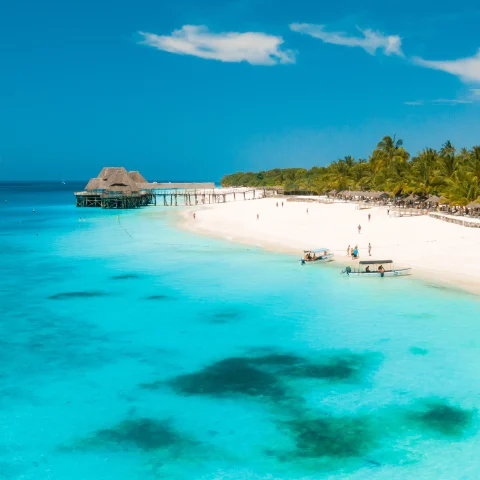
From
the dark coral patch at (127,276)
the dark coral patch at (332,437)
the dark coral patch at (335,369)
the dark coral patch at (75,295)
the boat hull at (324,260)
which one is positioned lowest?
the dark coral patch at (332,437)

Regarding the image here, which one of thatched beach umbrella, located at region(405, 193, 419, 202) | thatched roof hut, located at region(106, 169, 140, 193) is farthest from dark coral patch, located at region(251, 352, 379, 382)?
thatched roof hut, located at region(106, 169, 140, 193)

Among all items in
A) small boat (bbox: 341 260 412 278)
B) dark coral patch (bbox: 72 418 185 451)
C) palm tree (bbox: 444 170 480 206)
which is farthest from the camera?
palm tree (bbox: 444 170 480 206)

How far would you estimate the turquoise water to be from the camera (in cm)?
971

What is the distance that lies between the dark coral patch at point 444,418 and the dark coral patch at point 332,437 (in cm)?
125

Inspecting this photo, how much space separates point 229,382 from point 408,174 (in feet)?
164

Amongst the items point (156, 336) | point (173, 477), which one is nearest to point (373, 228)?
point (156, 336)

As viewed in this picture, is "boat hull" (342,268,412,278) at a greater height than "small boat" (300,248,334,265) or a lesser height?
lesser

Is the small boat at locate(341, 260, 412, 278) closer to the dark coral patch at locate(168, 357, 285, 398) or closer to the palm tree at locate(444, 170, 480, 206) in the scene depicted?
the dark coral patch at locate(168, 357, 285, 398)

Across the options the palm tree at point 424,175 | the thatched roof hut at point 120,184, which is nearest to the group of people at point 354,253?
the palm tree at point 424,175

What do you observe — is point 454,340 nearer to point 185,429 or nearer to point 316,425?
point 316,425

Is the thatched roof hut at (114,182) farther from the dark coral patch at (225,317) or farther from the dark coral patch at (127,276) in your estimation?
the dark coral patch at (225,317)

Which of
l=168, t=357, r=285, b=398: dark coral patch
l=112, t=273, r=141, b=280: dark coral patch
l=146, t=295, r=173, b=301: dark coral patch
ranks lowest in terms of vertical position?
l=168, t=357, r=285, b=398: dark coral patch

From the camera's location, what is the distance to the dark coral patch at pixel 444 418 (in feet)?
34.9

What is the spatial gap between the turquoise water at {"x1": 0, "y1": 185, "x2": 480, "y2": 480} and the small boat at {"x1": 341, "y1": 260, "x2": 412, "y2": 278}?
3.32ft
